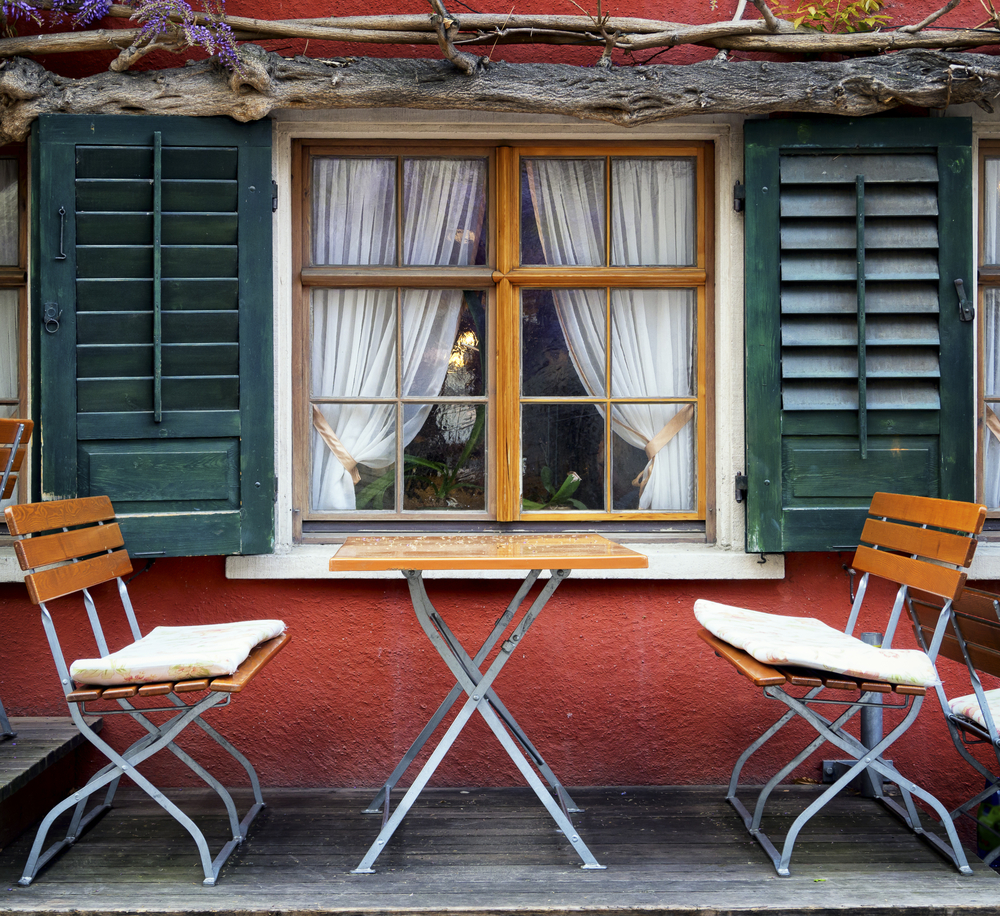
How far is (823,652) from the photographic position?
2.49m

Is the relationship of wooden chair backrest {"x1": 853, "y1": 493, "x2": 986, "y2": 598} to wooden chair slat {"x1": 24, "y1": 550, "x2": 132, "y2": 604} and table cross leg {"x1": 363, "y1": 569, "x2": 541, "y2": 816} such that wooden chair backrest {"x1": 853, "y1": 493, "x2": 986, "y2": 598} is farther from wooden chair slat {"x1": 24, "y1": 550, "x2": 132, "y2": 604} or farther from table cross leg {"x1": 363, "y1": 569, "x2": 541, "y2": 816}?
wooden chair slat {"x1": 24, "y1": 550, "x2": 132, "y2": 604}

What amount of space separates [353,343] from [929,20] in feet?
8.14

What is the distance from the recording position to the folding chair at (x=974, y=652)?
261 cm

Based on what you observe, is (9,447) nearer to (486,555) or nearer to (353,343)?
(353,343)

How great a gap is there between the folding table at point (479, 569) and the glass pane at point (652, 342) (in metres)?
0.89

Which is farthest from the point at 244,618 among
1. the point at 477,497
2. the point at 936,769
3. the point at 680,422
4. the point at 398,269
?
the point at 936,769

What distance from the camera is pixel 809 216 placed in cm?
341

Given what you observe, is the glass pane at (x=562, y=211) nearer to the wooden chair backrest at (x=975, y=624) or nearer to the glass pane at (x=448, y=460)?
the glass pane at (x=448, y=460)

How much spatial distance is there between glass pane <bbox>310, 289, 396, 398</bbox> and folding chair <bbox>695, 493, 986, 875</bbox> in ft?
5.27

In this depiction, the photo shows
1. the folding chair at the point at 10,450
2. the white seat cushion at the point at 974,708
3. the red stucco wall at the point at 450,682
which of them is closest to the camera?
the white seat cushion at the point at 974,708

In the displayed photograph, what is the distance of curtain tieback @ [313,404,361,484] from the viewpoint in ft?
12.1

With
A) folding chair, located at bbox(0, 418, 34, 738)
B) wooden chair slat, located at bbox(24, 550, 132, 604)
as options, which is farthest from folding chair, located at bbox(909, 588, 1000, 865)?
folding chair, located at bbox(0, 418, 34, 738)

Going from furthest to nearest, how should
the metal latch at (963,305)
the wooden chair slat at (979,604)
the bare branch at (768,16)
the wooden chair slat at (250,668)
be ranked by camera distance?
the metal latch at (963,305)
the bare branch at (768,16)
the wooden chair slat at (979,604)
the wooden chair slat at (250,668)

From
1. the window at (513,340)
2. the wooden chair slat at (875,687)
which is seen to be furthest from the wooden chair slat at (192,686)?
the wooden chair slat at (875,687)
